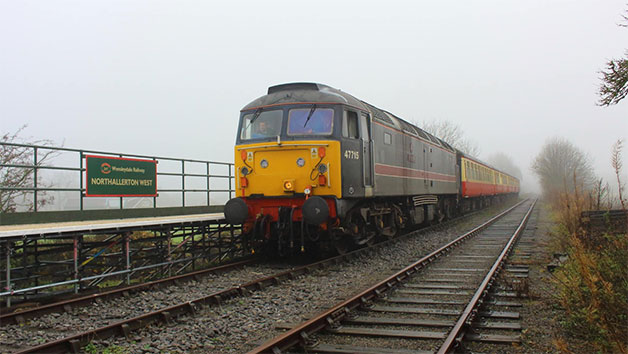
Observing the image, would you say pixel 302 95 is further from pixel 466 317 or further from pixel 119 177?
pixel 466 317

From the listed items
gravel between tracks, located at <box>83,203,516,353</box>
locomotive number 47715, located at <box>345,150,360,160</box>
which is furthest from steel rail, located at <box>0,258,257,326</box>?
locomotive number 47715, located at <box>345,150,360,160</box>

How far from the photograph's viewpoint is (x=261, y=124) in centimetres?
973

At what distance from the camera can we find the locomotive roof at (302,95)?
9.53 m

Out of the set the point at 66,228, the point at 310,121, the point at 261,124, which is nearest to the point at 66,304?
the point at 66,228

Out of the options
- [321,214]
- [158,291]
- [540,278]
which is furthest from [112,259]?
[540,278]

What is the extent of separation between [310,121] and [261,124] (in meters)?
1.09

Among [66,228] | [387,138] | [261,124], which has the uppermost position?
[261,124]

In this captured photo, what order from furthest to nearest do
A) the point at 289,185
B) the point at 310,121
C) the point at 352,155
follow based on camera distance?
1. the point at 352,155
2. the point at 310,121
3. the point at 289,185

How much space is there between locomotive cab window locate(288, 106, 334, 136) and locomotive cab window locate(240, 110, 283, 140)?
0.91 feet

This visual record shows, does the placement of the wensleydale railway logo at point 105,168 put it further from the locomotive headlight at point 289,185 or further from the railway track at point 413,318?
the railway track at point 413,318

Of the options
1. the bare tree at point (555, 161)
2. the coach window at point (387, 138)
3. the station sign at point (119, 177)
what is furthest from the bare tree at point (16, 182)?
the bare tree at point (555, 161)

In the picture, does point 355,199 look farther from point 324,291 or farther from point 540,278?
point 540,278

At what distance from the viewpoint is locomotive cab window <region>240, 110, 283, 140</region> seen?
9.54m

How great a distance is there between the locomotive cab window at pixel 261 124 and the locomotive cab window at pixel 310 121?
28 cm
